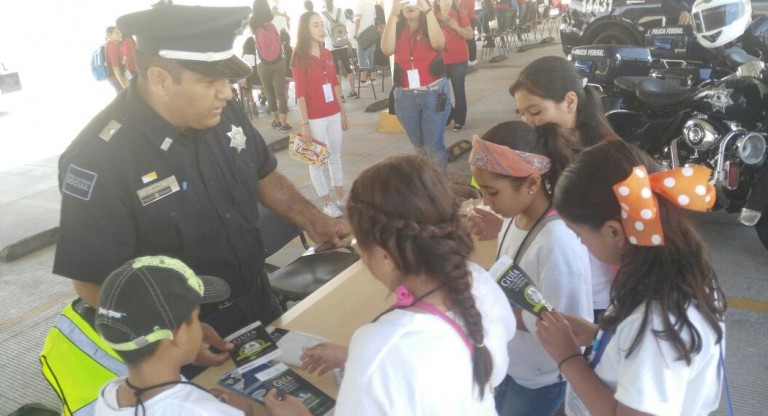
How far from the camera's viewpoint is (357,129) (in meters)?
7.81

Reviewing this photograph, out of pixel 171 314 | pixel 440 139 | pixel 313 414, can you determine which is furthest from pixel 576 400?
pixel 440 139

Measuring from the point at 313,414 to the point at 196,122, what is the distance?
0.97 meters

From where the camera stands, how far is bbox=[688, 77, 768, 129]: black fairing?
3539 mm

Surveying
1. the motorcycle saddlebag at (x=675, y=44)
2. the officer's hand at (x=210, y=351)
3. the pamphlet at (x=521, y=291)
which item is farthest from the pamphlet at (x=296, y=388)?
the motorcycle saddlebag at (x=675, y=44)

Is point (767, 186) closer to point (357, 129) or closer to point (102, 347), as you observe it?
point (102, 347)

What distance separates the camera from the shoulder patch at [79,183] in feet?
5.34

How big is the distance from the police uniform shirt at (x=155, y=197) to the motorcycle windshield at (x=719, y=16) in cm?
365

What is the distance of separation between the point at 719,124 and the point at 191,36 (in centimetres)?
335

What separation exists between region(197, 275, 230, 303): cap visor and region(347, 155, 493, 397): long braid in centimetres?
61

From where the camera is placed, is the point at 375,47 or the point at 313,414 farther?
the point at 375,47

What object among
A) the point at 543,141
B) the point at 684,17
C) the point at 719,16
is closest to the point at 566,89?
the point at 543,141

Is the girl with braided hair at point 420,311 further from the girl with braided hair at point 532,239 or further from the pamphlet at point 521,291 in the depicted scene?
the girl with braided hair at point 532,239

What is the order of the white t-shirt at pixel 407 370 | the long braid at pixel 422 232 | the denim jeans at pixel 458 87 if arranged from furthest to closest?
the denim jeans at pixel 458 87, the long braid at pixel 422 232, the white t-shirt at pixel 407 370

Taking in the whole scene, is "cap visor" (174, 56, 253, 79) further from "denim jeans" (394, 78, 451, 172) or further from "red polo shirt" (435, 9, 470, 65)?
"red polo shirt" (435, 9, 470, 65)
